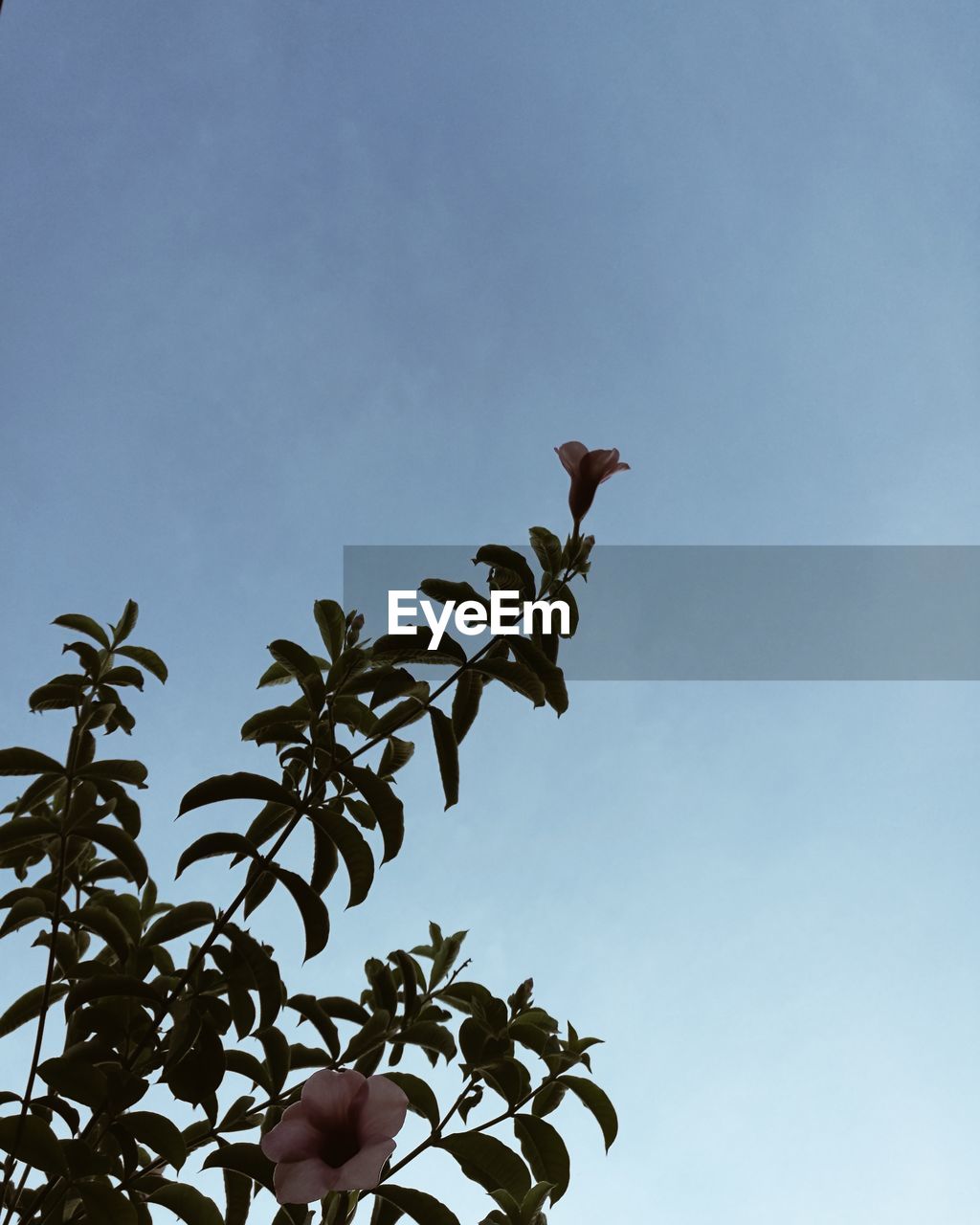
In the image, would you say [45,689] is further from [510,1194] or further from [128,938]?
[510,1194]

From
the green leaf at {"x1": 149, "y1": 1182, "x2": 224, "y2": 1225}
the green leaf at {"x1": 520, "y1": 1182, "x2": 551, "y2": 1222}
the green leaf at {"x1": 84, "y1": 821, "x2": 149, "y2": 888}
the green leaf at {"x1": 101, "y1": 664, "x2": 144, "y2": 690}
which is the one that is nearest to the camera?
the green leaf at {"x1": 149, "y1": 1182, "x2": 224, "y2": 1225}

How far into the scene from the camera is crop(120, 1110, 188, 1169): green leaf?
938 mm

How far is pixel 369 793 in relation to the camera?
1.06 m

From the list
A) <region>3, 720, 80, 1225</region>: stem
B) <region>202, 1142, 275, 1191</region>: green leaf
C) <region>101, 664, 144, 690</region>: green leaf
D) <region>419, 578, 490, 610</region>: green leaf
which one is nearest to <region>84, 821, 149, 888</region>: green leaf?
<region>3, 720, 80, 1225</region>: stem

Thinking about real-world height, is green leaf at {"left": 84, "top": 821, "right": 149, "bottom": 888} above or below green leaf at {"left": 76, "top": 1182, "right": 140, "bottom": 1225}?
above

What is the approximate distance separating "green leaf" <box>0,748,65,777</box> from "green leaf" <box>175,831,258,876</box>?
0.96 feet

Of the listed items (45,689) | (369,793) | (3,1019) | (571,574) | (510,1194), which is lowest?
(510,1194)

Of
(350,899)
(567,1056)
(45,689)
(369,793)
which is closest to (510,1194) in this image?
(567,1056)

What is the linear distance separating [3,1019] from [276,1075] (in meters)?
0.37

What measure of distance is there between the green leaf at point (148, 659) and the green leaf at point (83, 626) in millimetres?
30

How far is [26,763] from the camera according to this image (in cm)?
117

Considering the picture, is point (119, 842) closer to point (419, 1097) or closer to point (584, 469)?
point (419, 1097)

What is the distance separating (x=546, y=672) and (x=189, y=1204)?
2.25ft

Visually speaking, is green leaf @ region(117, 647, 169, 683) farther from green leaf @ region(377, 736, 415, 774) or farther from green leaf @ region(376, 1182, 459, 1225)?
green leaf @ region(376, 1182, 459, 1225)
